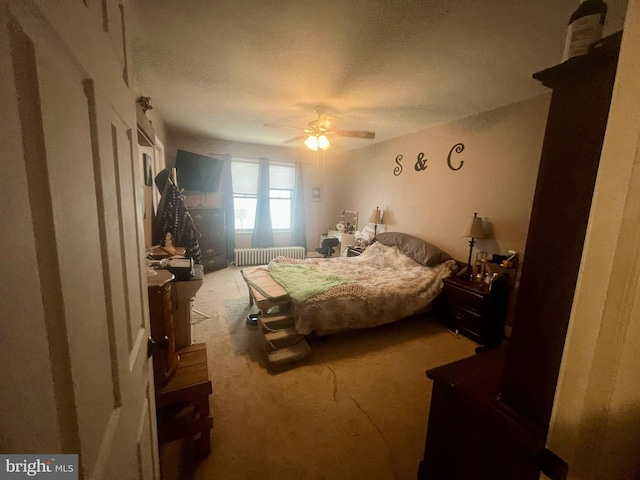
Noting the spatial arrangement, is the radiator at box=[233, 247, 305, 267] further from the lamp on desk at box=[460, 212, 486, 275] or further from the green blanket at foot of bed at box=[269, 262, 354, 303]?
the lamp on desk at box=[460, 212, 486, 275]

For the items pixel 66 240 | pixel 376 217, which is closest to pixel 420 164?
pixel 376 217

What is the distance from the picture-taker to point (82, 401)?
1.42 ft

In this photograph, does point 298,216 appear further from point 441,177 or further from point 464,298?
point 464,298

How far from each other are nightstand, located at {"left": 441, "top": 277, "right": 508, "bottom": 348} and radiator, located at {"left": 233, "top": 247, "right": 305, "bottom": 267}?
330 centimetres

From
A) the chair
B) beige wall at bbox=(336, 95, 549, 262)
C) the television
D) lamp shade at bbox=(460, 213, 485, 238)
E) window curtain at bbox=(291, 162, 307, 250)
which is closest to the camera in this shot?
beige wall at bbox=(336, 95, 549, 262)

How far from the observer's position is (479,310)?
8.66 feet

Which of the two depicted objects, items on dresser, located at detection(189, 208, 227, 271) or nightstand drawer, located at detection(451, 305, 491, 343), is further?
items on dresser, located at detection(189, 208, 227, 271)

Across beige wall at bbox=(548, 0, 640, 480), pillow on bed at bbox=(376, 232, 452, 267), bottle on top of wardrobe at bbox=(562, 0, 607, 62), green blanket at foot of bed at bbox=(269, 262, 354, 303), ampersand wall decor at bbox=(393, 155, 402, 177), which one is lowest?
green blanket at foot of bed at bbox=(269, 262, 354, 303)

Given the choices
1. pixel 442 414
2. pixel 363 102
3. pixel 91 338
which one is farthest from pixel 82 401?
pixel 363 102

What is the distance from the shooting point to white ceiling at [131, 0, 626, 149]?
4.64 feet

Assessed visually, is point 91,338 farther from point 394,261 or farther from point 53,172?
point 394,261

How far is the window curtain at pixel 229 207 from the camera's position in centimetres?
489

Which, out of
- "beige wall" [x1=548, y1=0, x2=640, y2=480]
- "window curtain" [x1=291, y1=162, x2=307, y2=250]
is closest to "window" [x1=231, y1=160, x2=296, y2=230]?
"window curtain" [x1=291, y1=162, x2=307, y2=250]

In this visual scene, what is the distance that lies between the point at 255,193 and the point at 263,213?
17.9 inches
